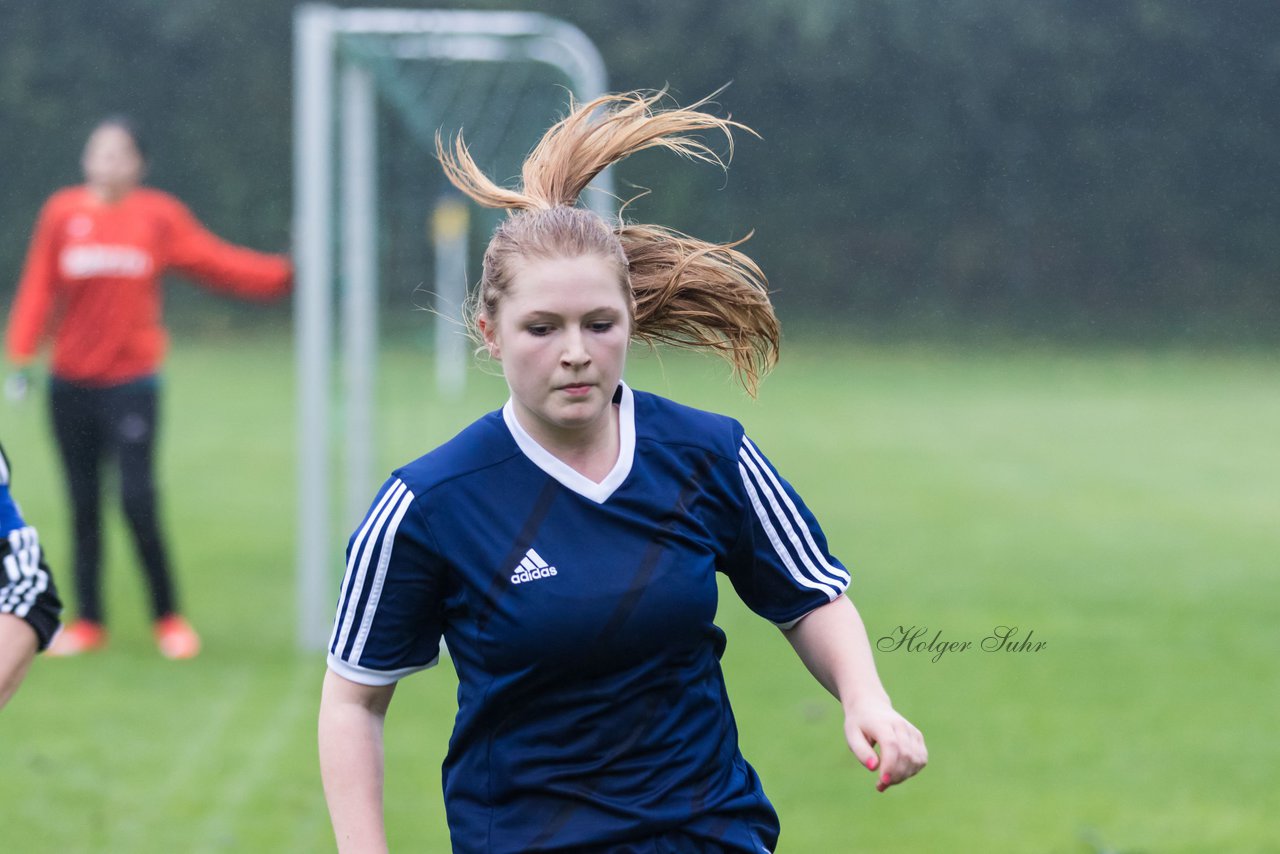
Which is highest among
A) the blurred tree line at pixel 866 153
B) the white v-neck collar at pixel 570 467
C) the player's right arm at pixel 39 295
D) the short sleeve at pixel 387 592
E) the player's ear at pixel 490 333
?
the player's ear at pixel 490 333

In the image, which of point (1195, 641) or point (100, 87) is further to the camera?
point (100, 87)

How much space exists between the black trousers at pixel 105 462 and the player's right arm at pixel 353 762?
12.9ft

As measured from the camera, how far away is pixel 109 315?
572cm

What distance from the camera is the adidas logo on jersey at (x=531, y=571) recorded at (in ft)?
6.61

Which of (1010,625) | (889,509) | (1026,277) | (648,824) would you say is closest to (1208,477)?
(889,509)

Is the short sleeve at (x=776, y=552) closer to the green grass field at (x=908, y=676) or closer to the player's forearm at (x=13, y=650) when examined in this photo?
the green grass field at (x=908, y=676)

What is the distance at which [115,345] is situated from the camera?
5723mm

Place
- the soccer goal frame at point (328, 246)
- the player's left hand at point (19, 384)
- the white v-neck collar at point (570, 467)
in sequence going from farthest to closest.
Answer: the soccer goal frame at point (328, 246)
the player's left hand at point (19, 384)
the white v-neck collar at point (570, 467)

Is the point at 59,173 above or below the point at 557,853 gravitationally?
below

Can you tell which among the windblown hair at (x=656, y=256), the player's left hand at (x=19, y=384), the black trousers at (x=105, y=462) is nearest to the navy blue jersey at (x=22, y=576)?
the windblown hair at (x=656, y=256)

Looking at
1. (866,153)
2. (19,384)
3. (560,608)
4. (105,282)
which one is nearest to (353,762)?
(560,608)

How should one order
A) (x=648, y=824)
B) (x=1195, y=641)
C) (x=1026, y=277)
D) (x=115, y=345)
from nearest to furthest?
(x=648, y=824) < (x=115, y=345) < (x=1195, y=641) < (x=1026, y=277)

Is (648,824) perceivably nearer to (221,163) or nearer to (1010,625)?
(1010,625)

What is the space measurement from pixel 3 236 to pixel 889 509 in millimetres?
13970
